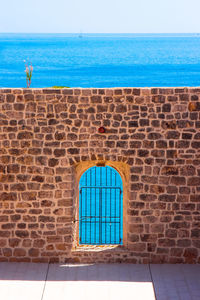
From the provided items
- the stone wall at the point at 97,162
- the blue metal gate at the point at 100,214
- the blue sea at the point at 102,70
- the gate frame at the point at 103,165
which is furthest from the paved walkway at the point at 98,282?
the blue sea at the point at 102,70

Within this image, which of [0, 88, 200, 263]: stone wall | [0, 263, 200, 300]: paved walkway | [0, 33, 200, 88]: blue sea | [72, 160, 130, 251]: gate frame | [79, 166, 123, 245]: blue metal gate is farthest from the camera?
[0, 33, 200, 88]: blue sea

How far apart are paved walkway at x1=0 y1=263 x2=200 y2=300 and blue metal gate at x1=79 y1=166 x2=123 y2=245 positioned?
1.01 meters

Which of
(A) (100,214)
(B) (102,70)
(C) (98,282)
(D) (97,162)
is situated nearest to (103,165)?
(D) (97,162)

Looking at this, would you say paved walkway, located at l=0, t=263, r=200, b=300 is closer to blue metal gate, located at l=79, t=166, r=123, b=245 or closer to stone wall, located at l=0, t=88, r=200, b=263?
stone wall, located at l=0, t=88, r=200, b=263

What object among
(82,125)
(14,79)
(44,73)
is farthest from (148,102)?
(44,73)

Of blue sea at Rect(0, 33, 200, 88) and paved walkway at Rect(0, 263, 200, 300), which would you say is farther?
blue sea at Rect(0, 33, 200, 88)

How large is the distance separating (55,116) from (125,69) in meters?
78.5

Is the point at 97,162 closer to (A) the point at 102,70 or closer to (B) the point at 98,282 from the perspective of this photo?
(B) the point at 98,282

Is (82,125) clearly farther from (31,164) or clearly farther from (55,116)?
(31,164)

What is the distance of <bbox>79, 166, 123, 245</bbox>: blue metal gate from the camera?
1085cm

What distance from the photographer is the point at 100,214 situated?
35.9ft

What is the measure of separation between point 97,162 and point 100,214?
1292mm

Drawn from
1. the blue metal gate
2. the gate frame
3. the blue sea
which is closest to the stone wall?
the gate frame

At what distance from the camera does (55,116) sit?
9.98 meters
